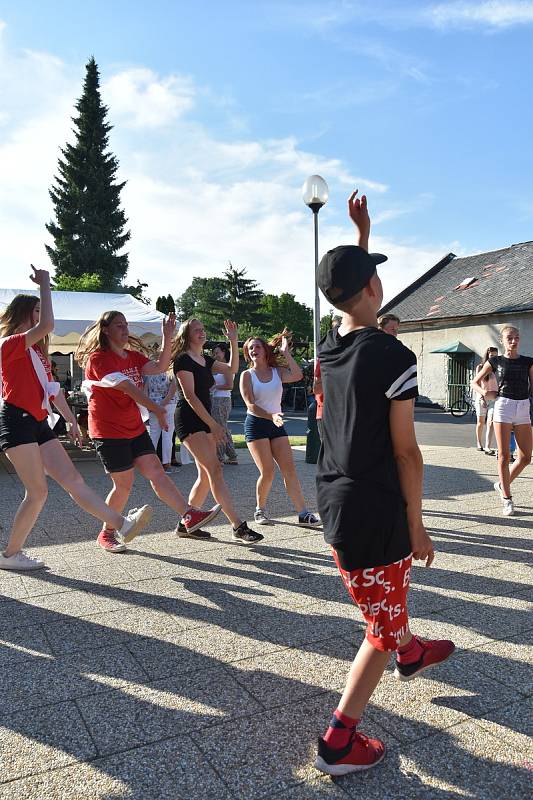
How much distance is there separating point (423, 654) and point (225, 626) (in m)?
1.20

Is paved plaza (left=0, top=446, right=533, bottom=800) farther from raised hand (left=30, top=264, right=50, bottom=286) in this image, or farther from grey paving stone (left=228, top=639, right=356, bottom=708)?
raised hand (left=30, top=264, right=50, bottom=286)

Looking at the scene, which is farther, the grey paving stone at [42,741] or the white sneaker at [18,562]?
the white sneaker at [18,562]

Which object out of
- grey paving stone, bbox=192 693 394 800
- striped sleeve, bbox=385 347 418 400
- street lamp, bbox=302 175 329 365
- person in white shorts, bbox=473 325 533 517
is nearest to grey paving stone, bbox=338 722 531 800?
grey paving stone, bbox=192 693 394 800

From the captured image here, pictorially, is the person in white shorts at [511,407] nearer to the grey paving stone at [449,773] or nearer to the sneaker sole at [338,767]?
the grey paving stone at [449,773]

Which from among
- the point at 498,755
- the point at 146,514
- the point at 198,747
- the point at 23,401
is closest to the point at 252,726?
the point at 198,747

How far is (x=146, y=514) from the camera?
4562 mm

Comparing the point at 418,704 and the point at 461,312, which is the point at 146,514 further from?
the point at 461,312

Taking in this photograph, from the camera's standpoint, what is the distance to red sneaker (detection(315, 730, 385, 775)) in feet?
7.14

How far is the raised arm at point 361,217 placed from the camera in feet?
8.98

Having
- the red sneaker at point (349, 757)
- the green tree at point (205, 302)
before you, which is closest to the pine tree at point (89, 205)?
the green tree at point (205, 302)

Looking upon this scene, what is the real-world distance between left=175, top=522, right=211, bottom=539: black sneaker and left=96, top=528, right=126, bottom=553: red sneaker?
1.54 feet

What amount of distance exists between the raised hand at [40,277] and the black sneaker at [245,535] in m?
2.57

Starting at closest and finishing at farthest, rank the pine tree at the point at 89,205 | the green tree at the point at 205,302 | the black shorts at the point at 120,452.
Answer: the black shorts at the point at 120,452, the pine tree at the point at 89,205, the green tree at the point at 205,302

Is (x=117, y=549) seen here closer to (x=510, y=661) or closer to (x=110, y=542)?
(x=110, y=542)
